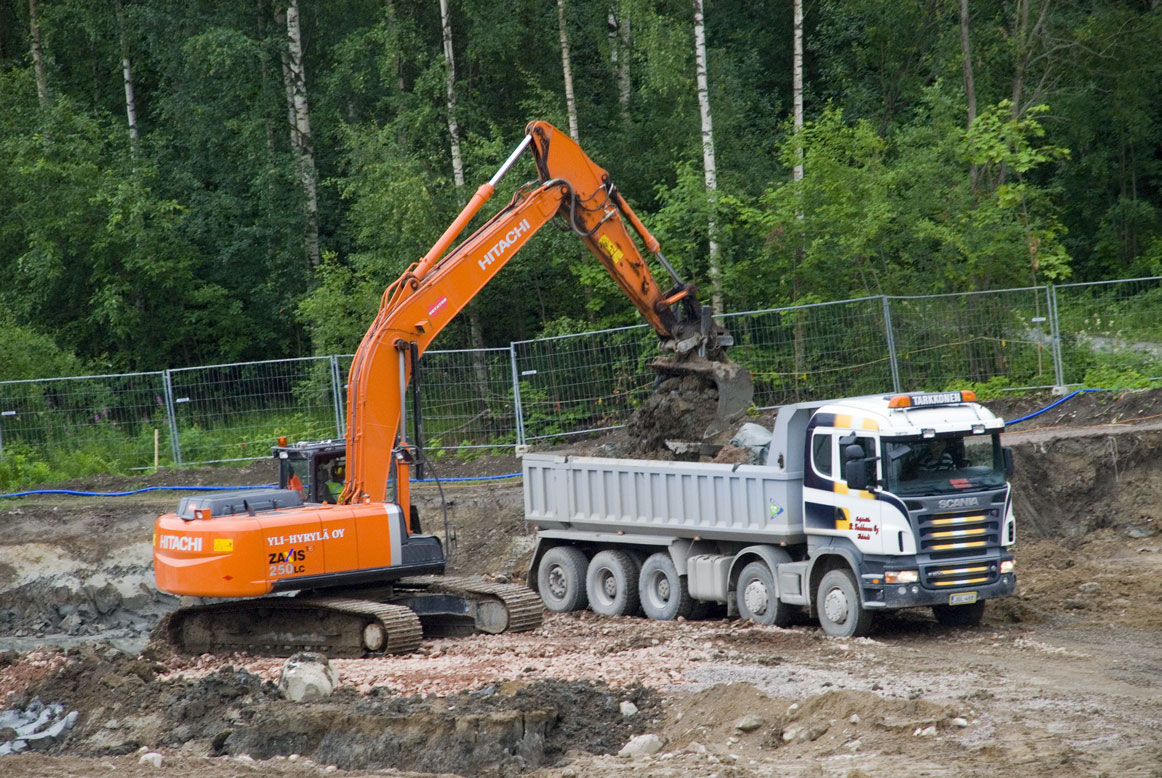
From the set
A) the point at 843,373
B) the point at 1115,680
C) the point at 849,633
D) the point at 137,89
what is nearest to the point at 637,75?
the point at 843,373

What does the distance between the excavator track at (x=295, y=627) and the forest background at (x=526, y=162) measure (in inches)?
422

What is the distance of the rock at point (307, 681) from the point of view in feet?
35.0

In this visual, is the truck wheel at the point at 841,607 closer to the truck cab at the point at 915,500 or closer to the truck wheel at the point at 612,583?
the truck cab at the point at 915,500

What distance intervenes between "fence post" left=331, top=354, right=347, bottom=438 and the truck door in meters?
10.7

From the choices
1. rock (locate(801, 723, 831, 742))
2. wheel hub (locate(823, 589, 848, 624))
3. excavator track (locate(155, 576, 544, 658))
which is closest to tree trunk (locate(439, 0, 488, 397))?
excavator track (locate(155, 576, 544, 658))

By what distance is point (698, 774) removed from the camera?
8.44 m

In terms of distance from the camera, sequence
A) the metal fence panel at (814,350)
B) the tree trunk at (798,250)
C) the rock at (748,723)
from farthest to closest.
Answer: the tree trunk at (798,250), the metal fence panel at (814,350), the rock at (748,723)

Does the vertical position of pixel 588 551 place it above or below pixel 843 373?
below

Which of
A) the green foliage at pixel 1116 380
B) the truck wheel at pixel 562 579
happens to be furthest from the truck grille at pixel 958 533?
the green foliage at pixel 1116 380

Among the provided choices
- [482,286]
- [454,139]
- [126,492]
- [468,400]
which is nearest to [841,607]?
[482,286]

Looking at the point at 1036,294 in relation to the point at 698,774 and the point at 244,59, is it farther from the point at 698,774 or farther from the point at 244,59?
the point at 244,59

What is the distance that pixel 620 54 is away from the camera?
2752 centimetres

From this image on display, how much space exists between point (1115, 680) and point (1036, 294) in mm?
10707

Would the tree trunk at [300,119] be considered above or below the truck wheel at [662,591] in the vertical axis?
above
